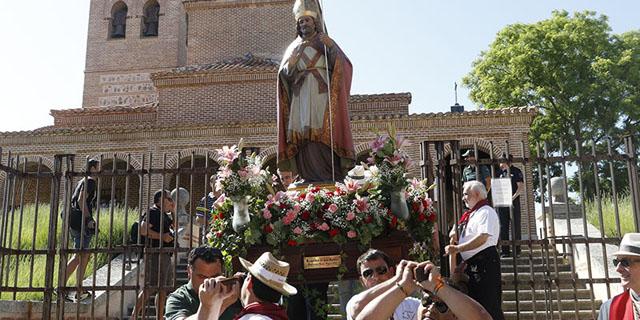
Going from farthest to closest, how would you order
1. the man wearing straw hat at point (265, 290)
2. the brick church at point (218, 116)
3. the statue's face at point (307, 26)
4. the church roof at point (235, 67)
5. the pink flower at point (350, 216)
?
the church roof at point (235, 67)
the brick church at point (218, 116)
the statue's face at point (307, 26)
the pink flower at point (350, 216)
the man wearing straw hat at point (265, 290)

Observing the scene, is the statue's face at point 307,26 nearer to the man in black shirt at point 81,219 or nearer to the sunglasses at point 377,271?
the man in black shirt at point 81,219

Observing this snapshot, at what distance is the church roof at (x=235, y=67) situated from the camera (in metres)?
26.7

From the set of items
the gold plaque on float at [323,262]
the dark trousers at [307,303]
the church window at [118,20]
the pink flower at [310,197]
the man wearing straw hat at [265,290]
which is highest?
the church window at [118,20]

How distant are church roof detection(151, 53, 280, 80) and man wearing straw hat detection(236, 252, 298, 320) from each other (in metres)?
22.9

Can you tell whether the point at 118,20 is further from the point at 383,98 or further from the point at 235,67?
the point at 383,98

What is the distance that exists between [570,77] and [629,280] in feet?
89.6

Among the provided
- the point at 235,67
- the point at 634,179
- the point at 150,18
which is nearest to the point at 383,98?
the point at 235,67

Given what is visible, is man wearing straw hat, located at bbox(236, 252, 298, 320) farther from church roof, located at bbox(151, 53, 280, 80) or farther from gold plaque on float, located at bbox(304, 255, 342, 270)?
church roof, located at bbox(151, 53, 280, 80)

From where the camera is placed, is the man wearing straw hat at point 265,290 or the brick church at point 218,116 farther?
the brick church at point 218,116

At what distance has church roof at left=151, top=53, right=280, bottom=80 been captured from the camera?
26672mm

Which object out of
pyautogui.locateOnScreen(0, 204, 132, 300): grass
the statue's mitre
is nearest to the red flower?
the statue's mitre

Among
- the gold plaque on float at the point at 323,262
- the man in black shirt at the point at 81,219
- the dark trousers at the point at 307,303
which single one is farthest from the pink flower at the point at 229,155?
the man in black shirt at the point at 81,219

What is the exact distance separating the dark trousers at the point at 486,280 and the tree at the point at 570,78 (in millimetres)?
24261

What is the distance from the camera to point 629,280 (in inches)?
171
